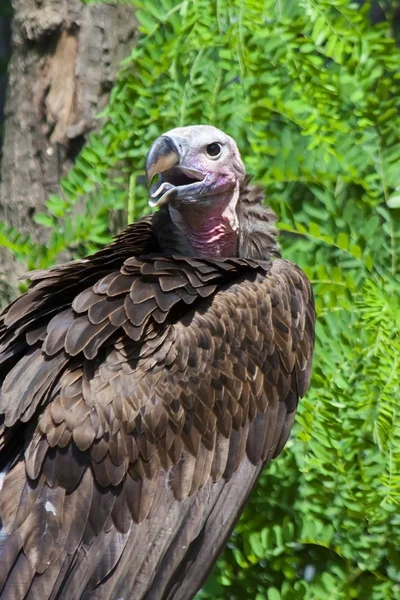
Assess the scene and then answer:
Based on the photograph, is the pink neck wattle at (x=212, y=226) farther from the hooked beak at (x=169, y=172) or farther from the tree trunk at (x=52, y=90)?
the tree trunk at (x=52, y=90)

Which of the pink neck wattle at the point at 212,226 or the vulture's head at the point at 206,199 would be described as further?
the pink neck wattle at the point at 212,226

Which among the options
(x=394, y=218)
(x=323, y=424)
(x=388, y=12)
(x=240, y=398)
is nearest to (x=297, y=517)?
(x=323, y=424)

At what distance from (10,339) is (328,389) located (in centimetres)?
134

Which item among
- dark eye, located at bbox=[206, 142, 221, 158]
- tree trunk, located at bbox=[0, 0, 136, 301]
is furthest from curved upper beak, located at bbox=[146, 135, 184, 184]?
tree trunk, located at bbox=[0, 0, 136, 301]

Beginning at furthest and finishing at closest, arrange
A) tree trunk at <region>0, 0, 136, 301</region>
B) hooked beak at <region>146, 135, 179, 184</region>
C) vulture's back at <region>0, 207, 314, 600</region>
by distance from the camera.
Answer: tree trunk at <region>0, 0, 136, 301</region> < hooked beak at <region>146, 135, 179, 184</region> < vulture's back at <region>0, 207, 314, 600</region>

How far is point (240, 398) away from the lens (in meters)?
3.88

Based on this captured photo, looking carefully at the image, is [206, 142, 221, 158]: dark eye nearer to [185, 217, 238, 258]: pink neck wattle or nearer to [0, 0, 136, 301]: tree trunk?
[185, 217, 238, 258]: pink neck wattle

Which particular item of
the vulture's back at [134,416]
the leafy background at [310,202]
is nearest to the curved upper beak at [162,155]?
the vulture's back at [134,416]

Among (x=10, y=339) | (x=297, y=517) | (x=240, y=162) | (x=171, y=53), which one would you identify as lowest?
(x=297, y=517)

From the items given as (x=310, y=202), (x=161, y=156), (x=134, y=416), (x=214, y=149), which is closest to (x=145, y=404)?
(x=134, y=416)

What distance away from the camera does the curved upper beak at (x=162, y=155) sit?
12.9 feet

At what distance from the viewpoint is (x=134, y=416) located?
3.57 m

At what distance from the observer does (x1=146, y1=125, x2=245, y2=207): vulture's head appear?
157 inches

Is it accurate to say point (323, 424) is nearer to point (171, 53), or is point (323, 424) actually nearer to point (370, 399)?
point (370, 399)
